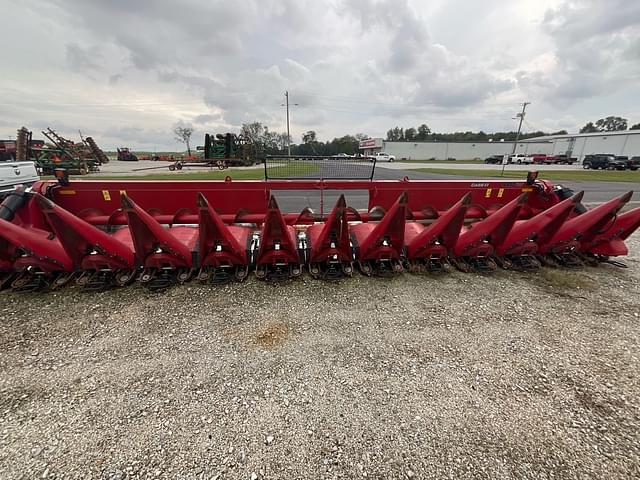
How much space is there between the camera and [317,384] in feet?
7.07

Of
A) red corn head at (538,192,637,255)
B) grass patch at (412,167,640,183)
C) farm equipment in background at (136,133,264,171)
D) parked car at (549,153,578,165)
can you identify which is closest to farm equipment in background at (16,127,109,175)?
farm equipment in background at (136,133,264,171)

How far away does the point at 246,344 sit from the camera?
8.39 ft

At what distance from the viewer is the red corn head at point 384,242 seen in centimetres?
342

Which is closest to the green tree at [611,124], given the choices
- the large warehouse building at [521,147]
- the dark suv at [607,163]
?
the large warehouse building at [521,147]

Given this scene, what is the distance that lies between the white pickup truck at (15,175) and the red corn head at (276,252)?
16.8 feet

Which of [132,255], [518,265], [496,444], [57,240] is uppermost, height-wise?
[57,240]

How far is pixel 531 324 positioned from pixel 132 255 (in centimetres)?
498

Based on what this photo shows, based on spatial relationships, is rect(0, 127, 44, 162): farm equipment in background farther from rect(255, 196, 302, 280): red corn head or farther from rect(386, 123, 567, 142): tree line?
rect(386, 123, 567, 142): tree line

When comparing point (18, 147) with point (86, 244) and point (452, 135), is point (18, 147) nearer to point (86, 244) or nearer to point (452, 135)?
point (86, 244)

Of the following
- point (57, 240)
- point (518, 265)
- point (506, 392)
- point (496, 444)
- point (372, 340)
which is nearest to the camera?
point (496, 444)

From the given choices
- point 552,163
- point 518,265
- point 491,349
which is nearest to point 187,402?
point 491,349

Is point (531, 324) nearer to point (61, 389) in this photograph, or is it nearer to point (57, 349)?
point (61, 389)

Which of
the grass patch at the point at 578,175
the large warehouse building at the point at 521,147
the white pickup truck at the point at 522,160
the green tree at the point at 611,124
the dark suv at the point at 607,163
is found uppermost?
the green tree at the point at 611,124

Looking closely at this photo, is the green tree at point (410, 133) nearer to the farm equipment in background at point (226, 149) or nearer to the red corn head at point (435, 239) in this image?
the farm equipment in background at point (226, 149)
